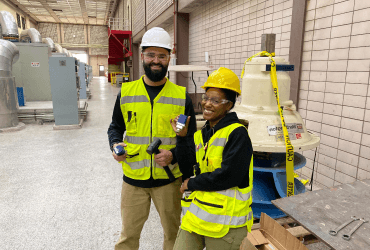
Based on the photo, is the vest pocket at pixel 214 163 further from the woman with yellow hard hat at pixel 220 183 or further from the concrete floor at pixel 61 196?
the concrete floor at pixel 61 196

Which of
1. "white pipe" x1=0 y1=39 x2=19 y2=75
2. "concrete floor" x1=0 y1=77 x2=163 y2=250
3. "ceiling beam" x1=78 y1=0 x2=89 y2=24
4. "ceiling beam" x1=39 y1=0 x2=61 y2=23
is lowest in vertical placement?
"concrete floor" x1=0 y1=77 x2=163 y2=250

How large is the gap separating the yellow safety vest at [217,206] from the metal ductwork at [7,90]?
6788mm

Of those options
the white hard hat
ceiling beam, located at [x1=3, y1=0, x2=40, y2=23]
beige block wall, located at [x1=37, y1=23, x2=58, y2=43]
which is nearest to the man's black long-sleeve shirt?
the white hard hat

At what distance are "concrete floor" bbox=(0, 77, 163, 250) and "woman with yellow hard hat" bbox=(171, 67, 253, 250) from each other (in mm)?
1219

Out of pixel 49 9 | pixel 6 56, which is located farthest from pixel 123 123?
pixel 49 9

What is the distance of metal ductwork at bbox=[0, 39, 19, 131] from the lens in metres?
6.29

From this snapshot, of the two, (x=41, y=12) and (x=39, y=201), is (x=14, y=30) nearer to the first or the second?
(x=39, y=201)

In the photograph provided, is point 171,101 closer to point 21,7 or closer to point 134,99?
point 134,99

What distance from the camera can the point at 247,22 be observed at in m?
4.92

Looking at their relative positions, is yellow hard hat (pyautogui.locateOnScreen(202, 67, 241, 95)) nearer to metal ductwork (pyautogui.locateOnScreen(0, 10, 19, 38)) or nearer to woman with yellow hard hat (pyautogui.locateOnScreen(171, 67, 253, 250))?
woman with yellow hard hat (pyautogui.locateOnScreen(171, 67, 253, 250))

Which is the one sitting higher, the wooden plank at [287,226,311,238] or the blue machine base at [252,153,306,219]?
the blue machine base at [252,153,306,219]

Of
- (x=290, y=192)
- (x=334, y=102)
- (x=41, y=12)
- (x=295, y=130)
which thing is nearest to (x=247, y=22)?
(x=334, y=102)

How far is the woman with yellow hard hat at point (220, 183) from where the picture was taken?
1252 millimetres

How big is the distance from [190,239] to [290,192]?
98 centimetres
